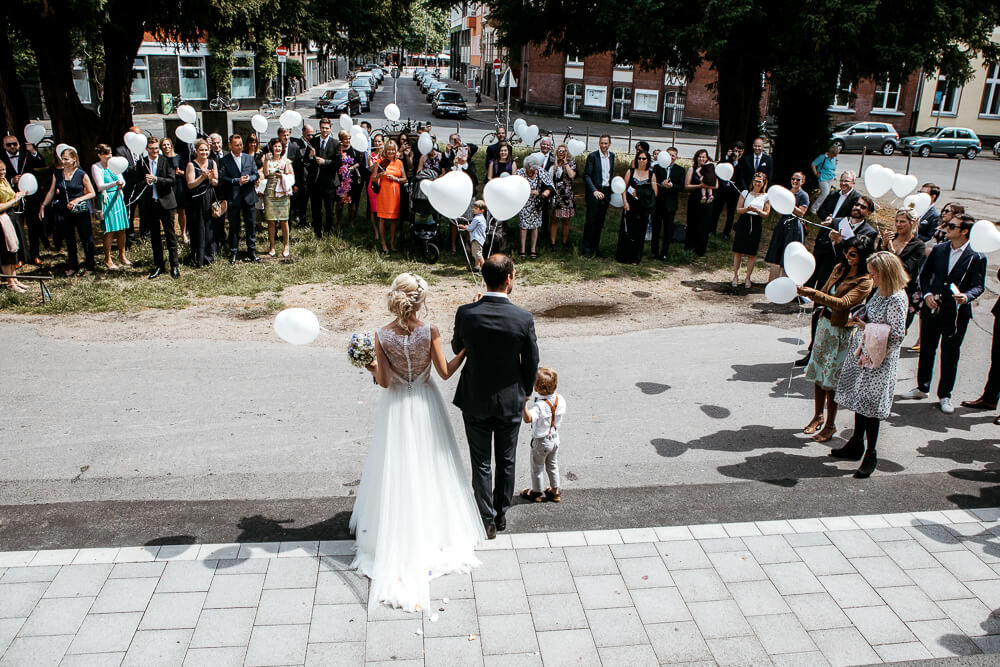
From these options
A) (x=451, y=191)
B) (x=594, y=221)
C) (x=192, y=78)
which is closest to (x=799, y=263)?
(x=451, y=191)

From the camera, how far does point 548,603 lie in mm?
4574

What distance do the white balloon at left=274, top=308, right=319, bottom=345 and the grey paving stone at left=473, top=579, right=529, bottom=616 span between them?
1.88 meters

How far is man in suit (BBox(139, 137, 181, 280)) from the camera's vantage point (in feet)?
35.5

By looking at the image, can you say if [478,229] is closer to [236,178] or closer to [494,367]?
[236,178]

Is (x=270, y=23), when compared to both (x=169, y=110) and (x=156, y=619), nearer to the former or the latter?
(x=156, y=619)

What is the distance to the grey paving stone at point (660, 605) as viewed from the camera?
14.7 feet

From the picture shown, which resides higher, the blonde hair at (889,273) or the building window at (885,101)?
the building window at (885,101)

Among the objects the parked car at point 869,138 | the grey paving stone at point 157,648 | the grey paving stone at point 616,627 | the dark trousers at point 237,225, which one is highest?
the parked car at point 869,138

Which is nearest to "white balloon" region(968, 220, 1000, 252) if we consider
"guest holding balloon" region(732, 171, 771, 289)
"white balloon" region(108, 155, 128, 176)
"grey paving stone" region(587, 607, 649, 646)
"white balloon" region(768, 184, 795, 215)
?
"white balloon" region(768, 184, 795, 215)

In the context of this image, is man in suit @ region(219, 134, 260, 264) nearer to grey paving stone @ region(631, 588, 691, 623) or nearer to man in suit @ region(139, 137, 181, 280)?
man in suit @ region(139, 137, 181, 280)

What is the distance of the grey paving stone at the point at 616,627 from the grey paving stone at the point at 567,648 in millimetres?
67

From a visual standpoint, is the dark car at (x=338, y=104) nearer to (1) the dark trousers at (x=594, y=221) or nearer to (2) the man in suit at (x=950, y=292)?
(1) the dark trousers at (x=594, y=221)

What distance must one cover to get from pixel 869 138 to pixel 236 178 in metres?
32.5

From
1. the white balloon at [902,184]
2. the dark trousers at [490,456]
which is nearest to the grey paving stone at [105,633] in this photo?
the dark trousers at [490,456]
